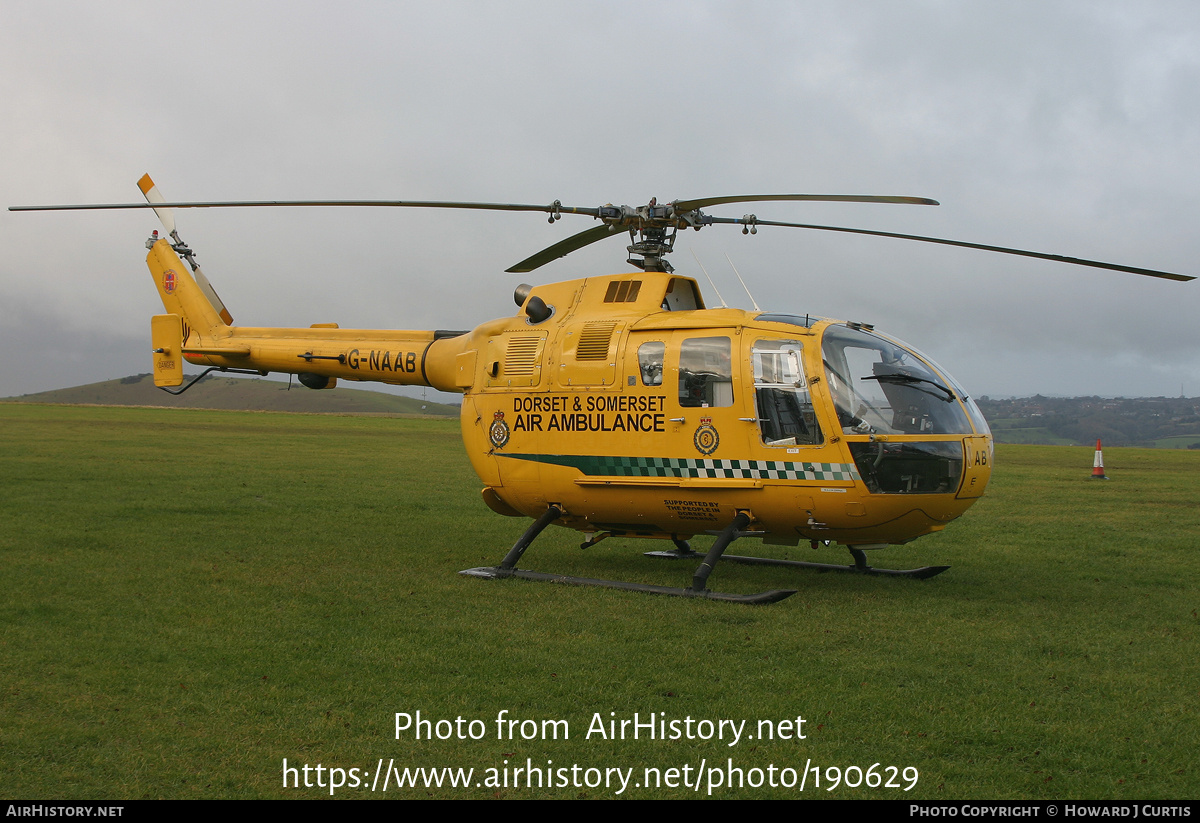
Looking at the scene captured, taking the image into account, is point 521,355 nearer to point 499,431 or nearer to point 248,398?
point 499,431

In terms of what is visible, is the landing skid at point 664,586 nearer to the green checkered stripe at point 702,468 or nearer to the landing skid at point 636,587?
the landing skid at point 636,587

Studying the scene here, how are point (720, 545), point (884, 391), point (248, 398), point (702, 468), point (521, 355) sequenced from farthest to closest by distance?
point (248, 398), point (521, 355), point (702, 468), point (720, 545), point (884, 391)

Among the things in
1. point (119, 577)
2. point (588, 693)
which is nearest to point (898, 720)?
point (588, 693)

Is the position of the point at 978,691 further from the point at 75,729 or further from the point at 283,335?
the point at 283,335

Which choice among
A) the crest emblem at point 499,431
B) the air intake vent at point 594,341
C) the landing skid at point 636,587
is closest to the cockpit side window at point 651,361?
the air intake vent at point 594,341

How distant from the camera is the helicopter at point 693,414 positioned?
361 inches

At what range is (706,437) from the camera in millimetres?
9883

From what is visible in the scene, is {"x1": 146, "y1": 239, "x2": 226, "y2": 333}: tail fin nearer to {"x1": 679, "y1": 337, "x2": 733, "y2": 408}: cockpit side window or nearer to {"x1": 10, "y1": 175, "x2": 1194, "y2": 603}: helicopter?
{"x1": 10, "y1": 175, "x2": 1194, "y2": 603}: helicopter

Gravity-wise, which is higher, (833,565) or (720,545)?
(720,545)

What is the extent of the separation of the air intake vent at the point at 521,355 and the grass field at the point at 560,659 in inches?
101

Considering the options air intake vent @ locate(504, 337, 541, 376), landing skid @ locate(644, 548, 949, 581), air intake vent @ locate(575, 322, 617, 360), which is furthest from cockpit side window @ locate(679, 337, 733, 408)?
landing skid @ locate(644, 548, 949, 581)

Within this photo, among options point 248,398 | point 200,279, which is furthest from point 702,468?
point 248,398

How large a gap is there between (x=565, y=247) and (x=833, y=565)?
520 cm

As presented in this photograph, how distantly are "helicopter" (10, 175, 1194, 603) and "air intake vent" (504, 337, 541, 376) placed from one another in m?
0.02
